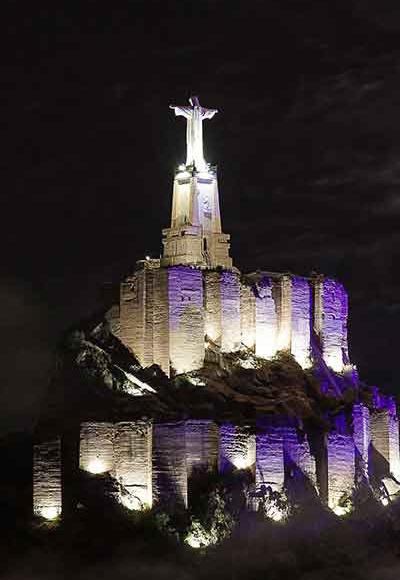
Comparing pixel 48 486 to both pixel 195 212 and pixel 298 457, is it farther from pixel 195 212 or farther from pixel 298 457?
pixel 195 212

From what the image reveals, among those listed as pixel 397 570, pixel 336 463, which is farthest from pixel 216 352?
pixel 397 570

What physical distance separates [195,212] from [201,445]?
1805 cm

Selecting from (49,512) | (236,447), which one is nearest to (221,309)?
(236,447)

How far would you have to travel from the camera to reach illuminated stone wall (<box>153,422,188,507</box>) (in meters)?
91.1

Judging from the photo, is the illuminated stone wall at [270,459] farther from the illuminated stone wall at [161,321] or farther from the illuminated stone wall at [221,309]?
the illuminated stone wall at [221,309]

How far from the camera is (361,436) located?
332 ft

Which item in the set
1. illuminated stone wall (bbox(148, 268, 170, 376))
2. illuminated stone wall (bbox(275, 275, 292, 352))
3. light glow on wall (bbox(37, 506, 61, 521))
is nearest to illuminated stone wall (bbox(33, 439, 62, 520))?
light glow on wall (bbox(37, 506, 61, 521))

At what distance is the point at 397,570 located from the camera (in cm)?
9456

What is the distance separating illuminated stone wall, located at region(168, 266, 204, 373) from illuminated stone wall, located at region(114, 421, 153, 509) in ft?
25.9

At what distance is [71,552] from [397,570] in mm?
15950

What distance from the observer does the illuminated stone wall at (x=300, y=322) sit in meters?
104

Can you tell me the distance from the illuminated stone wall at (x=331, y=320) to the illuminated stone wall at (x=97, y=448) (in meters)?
17.5

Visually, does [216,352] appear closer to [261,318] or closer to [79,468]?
[261,318]

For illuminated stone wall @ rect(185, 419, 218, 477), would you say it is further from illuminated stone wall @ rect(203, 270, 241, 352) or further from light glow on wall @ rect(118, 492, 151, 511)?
illuminated stone wall @ rect(203, 270, 241, 352)
